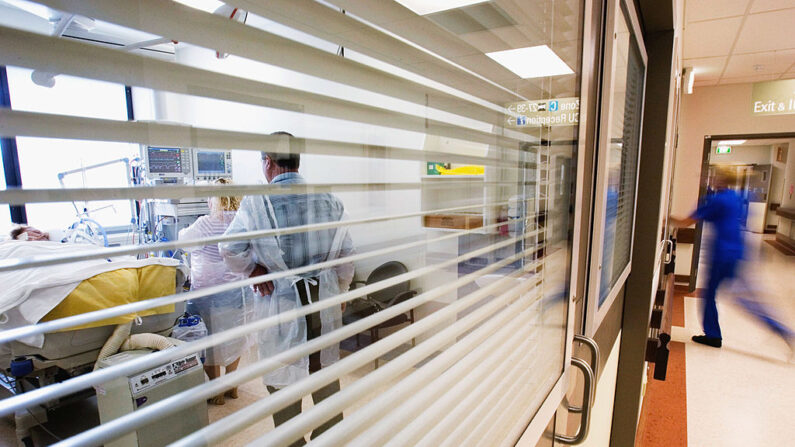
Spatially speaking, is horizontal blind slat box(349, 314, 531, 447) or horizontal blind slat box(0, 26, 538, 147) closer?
horizontal blind slat box(0, 26, 538, 147)

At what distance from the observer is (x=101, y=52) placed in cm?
25

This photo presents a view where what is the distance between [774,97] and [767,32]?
2250mm

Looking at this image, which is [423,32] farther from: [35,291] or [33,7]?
[35,291]

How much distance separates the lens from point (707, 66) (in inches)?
201

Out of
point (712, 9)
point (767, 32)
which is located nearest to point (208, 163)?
point (712, 9)

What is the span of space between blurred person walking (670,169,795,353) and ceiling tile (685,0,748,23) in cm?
161

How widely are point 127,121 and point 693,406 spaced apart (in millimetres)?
4385

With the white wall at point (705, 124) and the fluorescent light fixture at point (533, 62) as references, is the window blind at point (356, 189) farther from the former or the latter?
the white wall at point (705, 124)

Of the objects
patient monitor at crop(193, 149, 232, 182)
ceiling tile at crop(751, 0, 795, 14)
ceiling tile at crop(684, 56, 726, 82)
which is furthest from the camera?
ceiling tile at crop(684, 56, 726, 82)

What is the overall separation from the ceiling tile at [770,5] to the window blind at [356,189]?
3.80 meters

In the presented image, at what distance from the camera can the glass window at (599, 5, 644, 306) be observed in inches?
49.9

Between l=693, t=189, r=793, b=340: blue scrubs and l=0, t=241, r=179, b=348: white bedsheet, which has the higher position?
l=0, t=241, r=179, b=348: white bedsheet

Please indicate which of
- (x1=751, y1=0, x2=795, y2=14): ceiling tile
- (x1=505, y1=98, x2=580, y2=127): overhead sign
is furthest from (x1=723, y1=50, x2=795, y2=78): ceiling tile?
(x1=505, y1=98, x2=580, y2=127): overhead sign

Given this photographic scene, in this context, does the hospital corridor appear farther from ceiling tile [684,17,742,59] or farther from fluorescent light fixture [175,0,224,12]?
ceiling tile [684,17,742,59]
